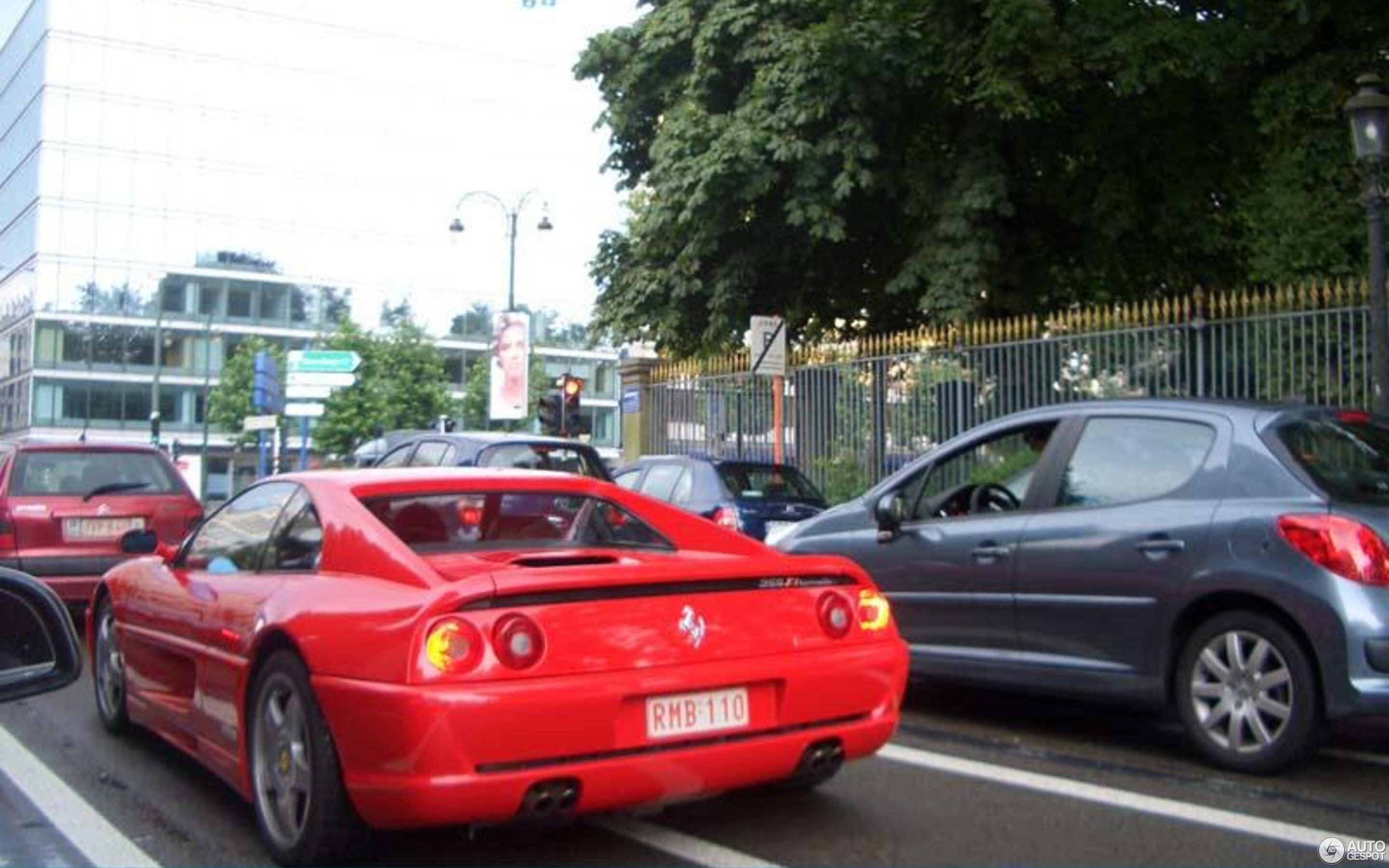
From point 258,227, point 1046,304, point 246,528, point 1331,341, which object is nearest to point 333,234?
point 258,227

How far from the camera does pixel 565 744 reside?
394 centimetres

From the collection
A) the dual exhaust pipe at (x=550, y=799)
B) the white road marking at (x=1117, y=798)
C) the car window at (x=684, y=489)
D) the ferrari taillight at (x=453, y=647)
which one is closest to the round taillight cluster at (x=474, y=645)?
the ferrari taillight at (x=453, y=647)

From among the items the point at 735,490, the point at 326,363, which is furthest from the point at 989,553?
the point at 326,363

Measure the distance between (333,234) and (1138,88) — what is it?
2356 inches

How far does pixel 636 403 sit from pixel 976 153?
7707 mm

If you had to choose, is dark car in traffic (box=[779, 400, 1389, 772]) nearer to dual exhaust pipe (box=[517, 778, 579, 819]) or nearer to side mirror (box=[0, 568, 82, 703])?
dual exhaust pipe (box=[517, 778, 579, 819])

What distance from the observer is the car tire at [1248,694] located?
5.36 metres

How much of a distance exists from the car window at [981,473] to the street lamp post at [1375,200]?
14.9 ft

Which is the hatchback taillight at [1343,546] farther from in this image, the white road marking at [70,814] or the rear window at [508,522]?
the white road marking at [70,814]

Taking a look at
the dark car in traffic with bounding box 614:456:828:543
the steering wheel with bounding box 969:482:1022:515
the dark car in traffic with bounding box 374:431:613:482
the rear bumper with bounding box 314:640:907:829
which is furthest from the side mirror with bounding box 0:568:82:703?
the dark car in traffic with bounding box 374:431:613:482

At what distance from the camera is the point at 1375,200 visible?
10289 mm

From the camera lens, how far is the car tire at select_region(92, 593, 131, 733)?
634 centimetres

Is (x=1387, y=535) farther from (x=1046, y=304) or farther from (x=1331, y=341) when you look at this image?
(x=1046, y=304)

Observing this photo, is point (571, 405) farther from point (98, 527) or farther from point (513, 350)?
point (98, 527)
